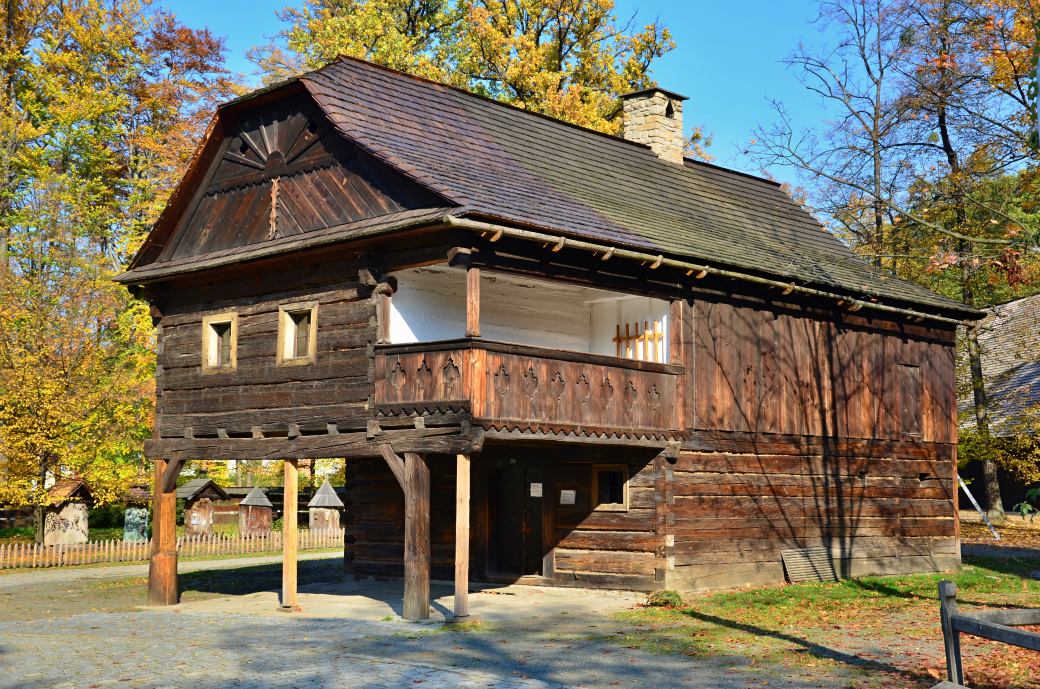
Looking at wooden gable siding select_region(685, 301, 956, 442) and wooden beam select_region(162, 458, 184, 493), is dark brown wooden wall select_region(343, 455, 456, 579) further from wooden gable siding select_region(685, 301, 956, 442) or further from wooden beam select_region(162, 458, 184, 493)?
wooden gable siding select_region(685, 301, 956, 442)

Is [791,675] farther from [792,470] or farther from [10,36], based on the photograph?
[10,36]

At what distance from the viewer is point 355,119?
Answer: 17859 millimetres

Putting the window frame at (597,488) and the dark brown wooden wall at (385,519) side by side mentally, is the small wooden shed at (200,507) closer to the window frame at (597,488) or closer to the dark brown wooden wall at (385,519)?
the dark brown wooden wall at (385,519)

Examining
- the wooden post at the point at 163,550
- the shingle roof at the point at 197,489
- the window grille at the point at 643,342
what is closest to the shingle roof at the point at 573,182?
the window grille at the point at 643,342

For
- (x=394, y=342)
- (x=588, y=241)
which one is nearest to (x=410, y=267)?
(x=394, y=342)

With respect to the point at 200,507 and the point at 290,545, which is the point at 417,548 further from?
the point at 200,507

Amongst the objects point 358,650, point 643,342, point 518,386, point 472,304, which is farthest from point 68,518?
point 358,650

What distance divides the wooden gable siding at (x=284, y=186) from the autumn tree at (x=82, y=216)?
496 inches

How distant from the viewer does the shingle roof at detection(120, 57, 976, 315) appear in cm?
1717

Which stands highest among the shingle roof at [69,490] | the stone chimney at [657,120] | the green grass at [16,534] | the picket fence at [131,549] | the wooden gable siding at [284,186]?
the stone chimney at [657,120]

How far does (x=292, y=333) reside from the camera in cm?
1827

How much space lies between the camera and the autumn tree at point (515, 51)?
1422 inches

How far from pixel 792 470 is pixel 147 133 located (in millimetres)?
29898

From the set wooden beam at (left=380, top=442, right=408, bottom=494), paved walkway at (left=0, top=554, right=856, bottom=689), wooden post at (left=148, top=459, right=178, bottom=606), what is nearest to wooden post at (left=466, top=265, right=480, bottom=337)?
wooden beam at (left=380, top=442, right=408, bottom=494)
